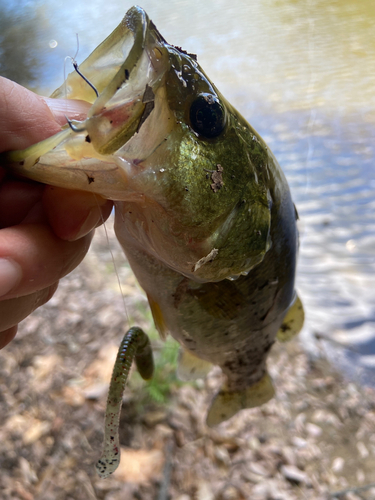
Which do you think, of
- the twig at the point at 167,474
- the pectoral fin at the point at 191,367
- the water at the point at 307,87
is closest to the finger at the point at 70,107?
the pectoral fin at the point at 191,367

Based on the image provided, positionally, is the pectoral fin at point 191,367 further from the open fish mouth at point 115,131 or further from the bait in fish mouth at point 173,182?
the open fish mouth at point 115,131

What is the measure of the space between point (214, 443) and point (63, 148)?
143 cm

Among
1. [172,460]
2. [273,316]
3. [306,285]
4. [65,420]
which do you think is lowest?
[306,285]

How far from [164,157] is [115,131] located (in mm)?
83

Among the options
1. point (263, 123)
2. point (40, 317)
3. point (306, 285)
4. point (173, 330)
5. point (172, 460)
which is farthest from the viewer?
point (263, 123)

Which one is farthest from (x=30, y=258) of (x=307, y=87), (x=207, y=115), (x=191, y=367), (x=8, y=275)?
(x=307, y=87)

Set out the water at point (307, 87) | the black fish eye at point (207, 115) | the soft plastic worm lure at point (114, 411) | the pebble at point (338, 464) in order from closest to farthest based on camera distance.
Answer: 1. the black fish eye at point (207, 115)
2. the soft plastic worm lure at point (114, 411)
3. the pebble at point (338, 464)
4. the water at point (307, 87)

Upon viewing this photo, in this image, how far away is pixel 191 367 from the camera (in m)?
1.05

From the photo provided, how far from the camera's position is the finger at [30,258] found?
0.49 metres

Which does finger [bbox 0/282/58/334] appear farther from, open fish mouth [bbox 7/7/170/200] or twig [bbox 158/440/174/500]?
twig [bbox 158/440/174/500]

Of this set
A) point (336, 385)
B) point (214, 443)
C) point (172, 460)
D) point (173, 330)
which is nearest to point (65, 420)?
point (172, 460)

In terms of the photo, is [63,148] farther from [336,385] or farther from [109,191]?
[336,385]

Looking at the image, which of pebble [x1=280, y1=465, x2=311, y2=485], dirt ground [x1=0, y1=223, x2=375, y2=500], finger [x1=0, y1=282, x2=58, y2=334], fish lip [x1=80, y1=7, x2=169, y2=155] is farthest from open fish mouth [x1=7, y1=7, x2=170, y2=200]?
pebble [x1=280, y1=465, x2=311, y2=485]

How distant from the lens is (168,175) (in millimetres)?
462
